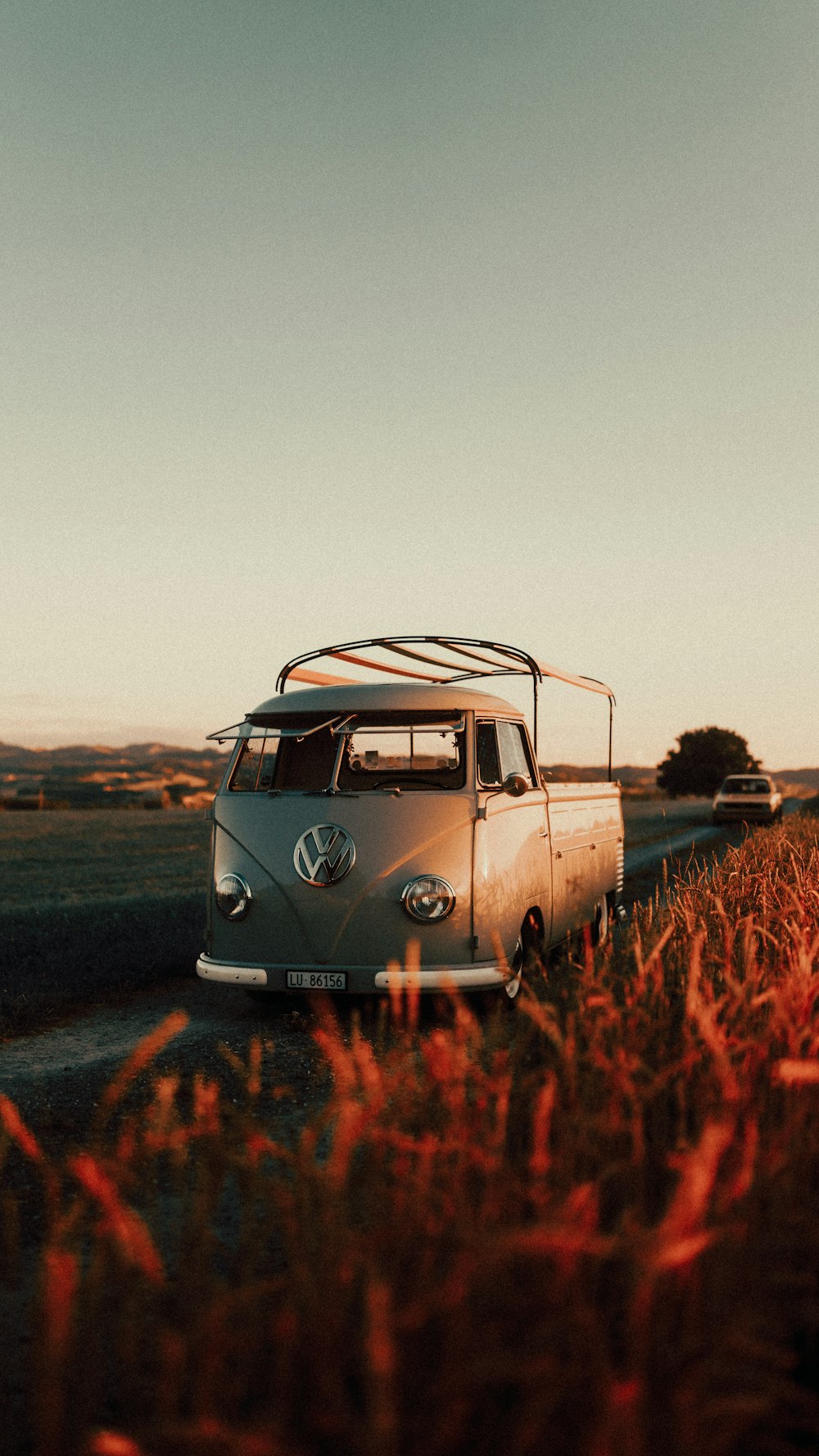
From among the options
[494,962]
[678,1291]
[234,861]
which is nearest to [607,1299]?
[678,1291]

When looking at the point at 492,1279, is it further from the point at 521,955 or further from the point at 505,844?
the point at 521,955

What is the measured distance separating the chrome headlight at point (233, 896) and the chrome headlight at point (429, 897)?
1.14 meters

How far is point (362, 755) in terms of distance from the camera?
872 centimetres

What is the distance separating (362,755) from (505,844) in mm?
1597

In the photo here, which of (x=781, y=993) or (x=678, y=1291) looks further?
(x=781, y=993)

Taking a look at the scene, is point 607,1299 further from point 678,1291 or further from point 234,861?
point 234,861

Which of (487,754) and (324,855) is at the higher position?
(487,754)

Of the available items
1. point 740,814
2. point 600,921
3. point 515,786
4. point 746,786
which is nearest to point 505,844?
point 515,786

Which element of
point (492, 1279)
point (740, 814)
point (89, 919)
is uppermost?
point (492, 1279)

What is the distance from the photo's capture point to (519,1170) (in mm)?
3162

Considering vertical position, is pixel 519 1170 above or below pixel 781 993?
below

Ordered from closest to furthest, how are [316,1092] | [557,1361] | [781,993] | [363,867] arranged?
[557,1361]
[781,993]
[316,1092]
[363,867]

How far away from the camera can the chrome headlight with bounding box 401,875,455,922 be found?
7.22 meters

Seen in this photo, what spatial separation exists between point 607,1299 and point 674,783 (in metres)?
93.4
